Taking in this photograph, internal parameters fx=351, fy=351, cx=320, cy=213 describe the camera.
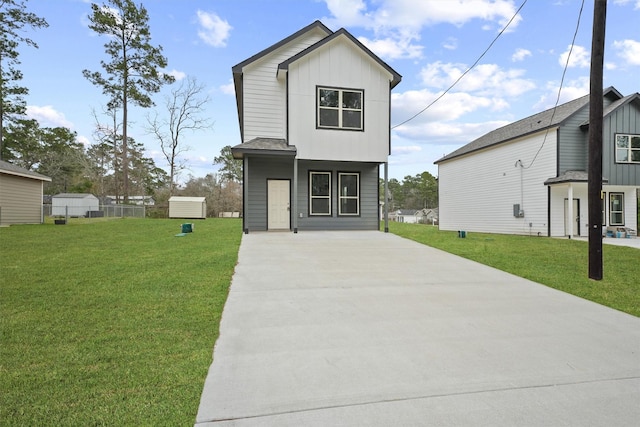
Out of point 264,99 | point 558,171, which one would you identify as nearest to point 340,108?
point 264,99

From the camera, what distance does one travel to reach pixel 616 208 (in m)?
17.6

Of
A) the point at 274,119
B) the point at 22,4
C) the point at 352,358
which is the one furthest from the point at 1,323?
the point at 22,4

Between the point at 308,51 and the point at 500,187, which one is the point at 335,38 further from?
the point at 500,187

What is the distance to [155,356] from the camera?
322 cm

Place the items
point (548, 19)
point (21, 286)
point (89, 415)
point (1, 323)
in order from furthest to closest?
point (548, 19), point (21, 286), point (1, 323), point (89, 415)

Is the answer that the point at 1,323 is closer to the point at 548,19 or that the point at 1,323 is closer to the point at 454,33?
the point at 548,19

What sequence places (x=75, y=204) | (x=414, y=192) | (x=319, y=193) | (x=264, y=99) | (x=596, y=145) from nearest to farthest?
(x=596, y=145), (x=264, y=99), (x=319, y=193), (x=75, y=204), (x=414, y=192)

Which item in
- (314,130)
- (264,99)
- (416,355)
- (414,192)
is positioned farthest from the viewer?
(414,192)

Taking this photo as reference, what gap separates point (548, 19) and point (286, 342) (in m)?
13.1

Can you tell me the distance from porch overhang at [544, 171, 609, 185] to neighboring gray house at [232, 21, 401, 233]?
8153 millimetres

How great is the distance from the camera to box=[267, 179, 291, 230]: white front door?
44.3 feet

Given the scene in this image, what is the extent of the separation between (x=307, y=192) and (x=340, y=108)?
3.37 meters

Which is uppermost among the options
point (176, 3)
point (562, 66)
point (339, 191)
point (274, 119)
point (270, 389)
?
point (176, 3)

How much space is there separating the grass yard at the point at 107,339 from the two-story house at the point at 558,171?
15404mm
